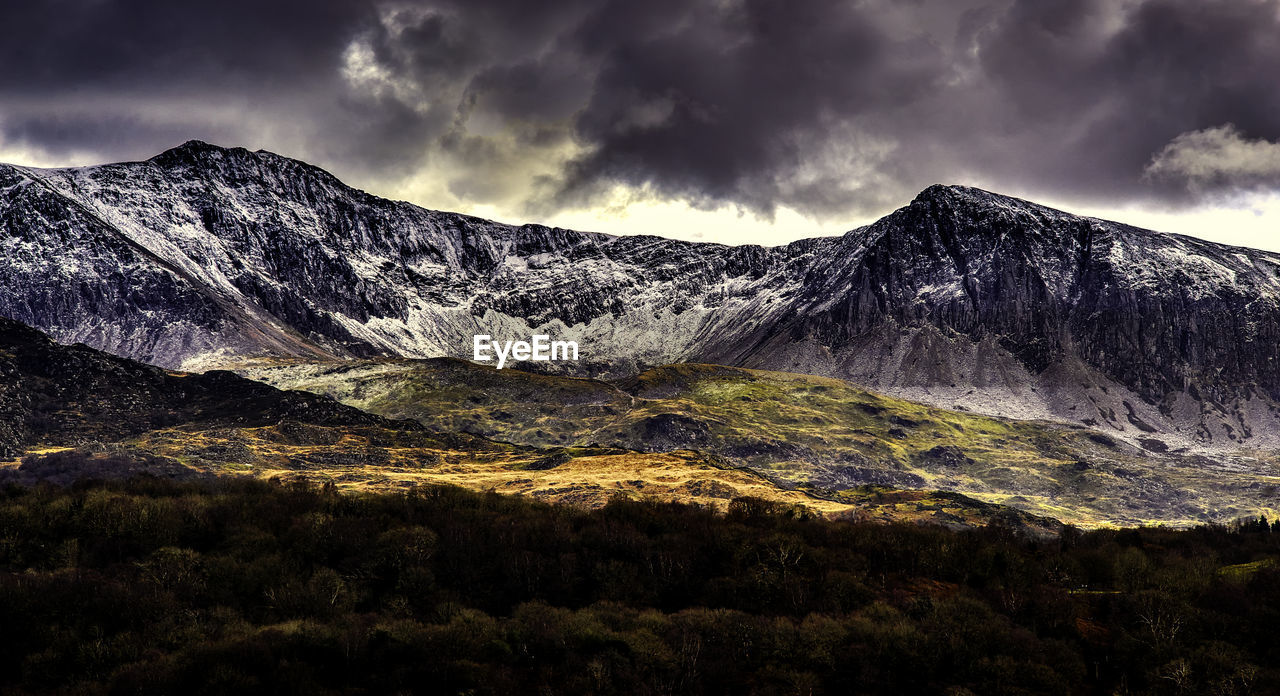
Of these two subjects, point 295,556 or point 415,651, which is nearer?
point 415,651

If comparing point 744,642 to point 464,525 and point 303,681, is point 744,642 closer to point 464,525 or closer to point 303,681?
point 303,681

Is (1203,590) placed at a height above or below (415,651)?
above

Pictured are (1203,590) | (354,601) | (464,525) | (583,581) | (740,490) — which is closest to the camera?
(1203,590)

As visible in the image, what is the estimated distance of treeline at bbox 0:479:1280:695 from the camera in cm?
6662

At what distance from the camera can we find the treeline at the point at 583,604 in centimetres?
6662

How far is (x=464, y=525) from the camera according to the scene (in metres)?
102

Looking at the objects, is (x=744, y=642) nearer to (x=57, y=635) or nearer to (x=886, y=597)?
(x=886, y=597)

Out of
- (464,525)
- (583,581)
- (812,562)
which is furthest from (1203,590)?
(464,525)

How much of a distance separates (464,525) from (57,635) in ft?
136

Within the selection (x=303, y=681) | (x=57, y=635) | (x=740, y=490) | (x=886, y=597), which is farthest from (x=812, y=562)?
(x=740, y=490)

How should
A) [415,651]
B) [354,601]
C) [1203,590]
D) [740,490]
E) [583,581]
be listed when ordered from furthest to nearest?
[740,490] < [583,581] < [354,601] < [1203,590] < [415,651]

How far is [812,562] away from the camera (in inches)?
3637

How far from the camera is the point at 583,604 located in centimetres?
8900

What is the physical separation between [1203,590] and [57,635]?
96.1m
